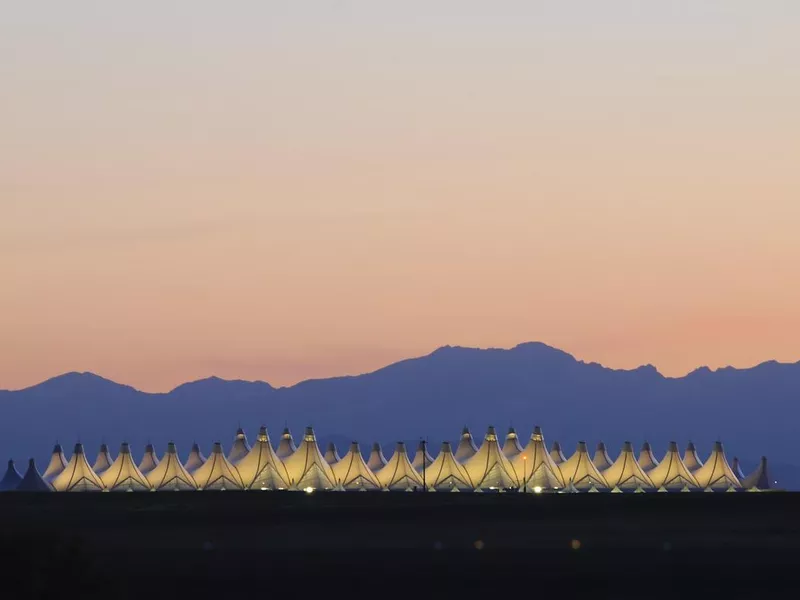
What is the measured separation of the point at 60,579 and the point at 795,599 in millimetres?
19023

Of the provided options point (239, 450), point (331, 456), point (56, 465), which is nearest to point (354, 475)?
point (239, 450)

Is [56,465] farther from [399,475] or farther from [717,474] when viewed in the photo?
[717,474]

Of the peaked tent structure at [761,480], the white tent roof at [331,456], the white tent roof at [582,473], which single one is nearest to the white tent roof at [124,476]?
the white tent roof at [331,456]

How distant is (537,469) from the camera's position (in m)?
130

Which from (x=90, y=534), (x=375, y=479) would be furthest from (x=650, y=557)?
(x=375, y=479)

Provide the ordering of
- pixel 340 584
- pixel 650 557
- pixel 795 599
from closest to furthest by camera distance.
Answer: pixel 795 599, pixel 340 584, pixel 650 557

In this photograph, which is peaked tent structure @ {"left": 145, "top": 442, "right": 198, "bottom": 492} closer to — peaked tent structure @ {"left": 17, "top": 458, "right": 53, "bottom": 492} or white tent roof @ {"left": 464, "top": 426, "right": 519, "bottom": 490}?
peaked tent structure @ {"left": 17, "top": 458, "right": 53, "bottom": 492}

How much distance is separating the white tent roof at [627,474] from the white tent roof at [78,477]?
118 feet

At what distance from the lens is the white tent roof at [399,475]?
12950cm

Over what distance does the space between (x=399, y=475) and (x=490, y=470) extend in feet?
21.4

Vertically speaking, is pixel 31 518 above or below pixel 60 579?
above

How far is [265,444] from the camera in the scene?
130000 mm

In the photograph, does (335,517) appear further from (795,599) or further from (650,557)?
(795,599)

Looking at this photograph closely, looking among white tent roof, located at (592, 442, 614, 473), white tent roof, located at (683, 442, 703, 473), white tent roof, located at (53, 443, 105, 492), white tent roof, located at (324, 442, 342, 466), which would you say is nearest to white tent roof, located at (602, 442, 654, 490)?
white tent roof, located at (592, 442, 614, 473)
